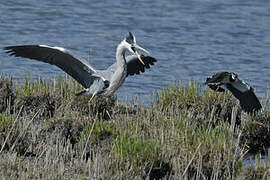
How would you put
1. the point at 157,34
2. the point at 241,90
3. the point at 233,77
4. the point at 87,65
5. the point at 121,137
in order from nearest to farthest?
the point at 121,137 → the point at 233,77 → the point at 241,90 → the point at 87,65 → the point at 157,34

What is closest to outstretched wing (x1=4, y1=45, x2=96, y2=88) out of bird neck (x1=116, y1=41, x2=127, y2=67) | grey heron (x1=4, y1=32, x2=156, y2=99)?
grey heron (x1=4, y1=32, x2=156, y2=99)

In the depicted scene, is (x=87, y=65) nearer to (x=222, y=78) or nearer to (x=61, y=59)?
(x=61, y=59)

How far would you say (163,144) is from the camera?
698 cm

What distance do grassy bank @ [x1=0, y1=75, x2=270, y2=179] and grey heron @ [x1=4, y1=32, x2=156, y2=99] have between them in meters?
0.17

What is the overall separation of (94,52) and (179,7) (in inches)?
182

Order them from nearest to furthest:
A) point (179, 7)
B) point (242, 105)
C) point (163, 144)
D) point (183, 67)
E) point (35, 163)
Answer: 1. point (35, 163)
2. point (163, 144)
3. point (242, 105)
4. point (183, 67)
5. point (179, 7)

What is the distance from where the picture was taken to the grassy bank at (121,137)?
657 cm

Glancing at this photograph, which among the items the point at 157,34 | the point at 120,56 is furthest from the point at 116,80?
the point at 157,34

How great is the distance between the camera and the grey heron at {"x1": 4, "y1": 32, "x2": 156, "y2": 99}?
8930mm

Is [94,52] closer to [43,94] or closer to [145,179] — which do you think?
[43,94]

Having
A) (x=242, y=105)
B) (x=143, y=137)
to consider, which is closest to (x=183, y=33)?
(x=242, y=105)

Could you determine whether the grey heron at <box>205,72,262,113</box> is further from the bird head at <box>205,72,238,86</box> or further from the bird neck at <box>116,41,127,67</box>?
the bird neck at <box>116,41,127,67</box>

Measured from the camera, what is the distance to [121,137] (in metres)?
7.06

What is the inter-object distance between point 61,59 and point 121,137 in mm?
2342
